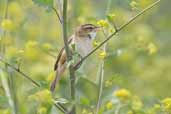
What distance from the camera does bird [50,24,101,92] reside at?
12.7 ft

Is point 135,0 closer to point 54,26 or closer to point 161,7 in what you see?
point 54,26

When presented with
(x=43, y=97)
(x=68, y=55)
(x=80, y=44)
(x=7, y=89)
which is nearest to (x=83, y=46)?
(x=80, y=44)

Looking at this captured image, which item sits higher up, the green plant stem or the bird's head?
the bird's head

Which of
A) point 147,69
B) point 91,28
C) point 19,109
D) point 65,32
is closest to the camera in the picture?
point 65,32

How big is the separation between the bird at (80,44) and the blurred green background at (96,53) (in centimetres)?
7

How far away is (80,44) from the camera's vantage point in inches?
157

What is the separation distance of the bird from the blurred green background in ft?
0.22

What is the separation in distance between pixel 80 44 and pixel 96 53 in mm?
221

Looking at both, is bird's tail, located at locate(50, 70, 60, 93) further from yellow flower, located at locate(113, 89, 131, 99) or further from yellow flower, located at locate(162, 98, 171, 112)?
yellow flower, located at locate(162, 98, 171, 112)

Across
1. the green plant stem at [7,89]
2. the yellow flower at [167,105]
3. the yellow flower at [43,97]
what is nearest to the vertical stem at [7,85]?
the green plant stem at [7,89]

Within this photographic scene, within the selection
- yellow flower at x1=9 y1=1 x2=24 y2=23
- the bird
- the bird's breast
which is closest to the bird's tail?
the bird

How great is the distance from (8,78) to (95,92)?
0.52 m

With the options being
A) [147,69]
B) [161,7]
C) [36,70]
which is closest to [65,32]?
[36,70]

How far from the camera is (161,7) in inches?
326
